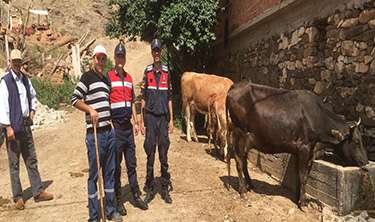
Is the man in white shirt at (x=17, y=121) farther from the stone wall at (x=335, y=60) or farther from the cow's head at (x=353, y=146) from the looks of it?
the stone wall at (x=335, y=60)

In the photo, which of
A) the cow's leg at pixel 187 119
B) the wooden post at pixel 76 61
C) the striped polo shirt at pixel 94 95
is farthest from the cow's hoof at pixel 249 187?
the wooden post at pixel 76 61

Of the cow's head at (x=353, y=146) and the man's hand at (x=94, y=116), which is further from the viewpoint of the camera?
the cow's head at (x=353, y=146)

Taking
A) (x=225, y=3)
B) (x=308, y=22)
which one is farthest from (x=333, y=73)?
(x=225, y=3)

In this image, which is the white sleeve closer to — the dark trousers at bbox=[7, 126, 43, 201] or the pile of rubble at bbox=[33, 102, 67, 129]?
the dark trousers at bbox=[7, 126, 43, 201]

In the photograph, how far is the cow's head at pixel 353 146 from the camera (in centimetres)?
556

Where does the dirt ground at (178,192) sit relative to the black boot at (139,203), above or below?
below

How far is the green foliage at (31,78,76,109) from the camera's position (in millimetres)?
15266

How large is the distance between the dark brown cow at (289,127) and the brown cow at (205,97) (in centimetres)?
218

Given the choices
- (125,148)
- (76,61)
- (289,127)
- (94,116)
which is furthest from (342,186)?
(76,61)

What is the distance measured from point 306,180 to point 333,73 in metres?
1.82

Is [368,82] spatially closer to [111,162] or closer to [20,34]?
[111,162]

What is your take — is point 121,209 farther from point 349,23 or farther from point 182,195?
point 349,23

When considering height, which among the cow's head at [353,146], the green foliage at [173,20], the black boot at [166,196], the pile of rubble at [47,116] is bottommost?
the black boot at [166,196]

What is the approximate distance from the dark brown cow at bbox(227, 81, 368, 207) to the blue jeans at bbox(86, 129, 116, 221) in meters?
2.18
